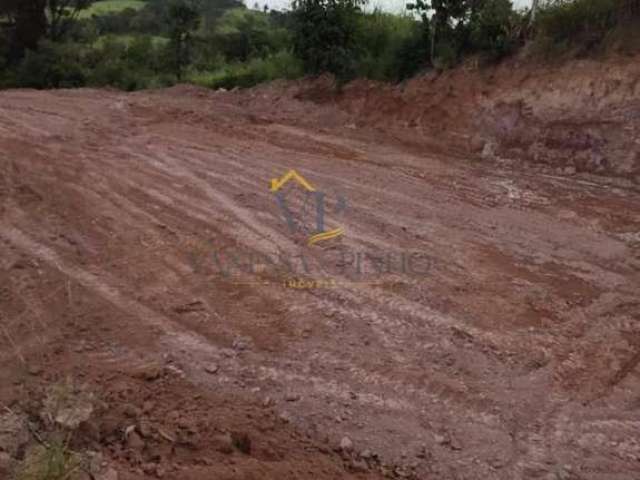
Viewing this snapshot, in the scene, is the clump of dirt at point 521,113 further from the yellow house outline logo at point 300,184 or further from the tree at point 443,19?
the yellow house outline logo at point 300,184

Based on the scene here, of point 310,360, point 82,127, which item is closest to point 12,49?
point 82,127

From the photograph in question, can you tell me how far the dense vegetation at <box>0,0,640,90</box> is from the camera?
8078 mm

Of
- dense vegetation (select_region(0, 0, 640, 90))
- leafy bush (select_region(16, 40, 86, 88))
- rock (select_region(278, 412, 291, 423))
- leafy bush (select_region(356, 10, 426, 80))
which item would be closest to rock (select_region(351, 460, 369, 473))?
rock (select_region(278, 412, 291, 423))

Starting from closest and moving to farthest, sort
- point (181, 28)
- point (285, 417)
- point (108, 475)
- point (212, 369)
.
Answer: point (108, 475), point (285, 417), point (212, 369), point (181, 28)

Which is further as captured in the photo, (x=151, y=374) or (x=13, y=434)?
(x=151, y=374)

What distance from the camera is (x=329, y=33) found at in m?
9.86

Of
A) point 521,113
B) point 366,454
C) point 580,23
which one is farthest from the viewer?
point 580,23

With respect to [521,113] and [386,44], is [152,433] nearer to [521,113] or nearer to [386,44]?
[521,113]

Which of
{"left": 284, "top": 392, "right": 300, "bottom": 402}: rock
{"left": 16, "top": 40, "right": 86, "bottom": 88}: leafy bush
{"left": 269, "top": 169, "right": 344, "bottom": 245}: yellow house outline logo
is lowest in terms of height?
{"left": 284, "top": 392, "right": 300, "bottom": 402}: rock

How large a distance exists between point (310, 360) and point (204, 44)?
47.1ft

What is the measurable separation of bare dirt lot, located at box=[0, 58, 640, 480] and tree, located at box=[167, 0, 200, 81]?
8098 mm

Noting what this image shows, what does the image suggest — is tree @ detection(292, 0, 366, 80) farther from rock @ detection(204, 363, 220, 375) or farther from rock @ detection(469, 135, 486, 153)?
rock @ detection(204, 363, 220, 375)

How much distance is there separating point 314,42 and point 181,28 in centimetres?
588

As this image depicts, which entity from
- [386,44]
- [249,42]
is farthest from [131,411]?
[249,42]
